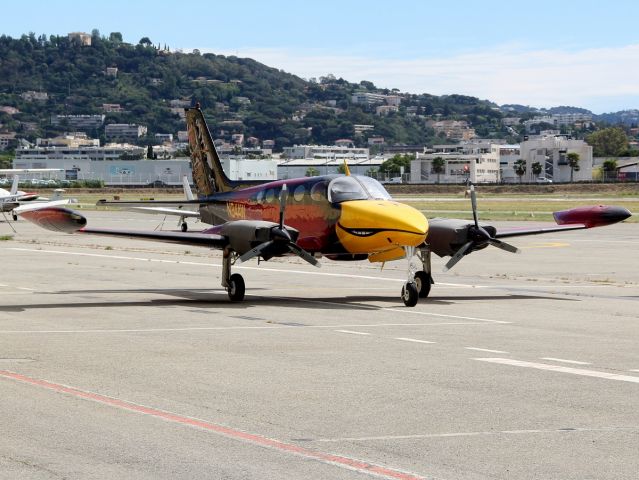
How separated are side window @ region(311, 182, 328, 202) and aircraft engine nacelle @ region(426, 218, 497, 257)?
9.62 feet

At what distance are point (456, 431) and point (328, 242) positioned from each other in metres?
15.9

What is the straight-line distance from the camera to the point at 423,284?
28.0 metres

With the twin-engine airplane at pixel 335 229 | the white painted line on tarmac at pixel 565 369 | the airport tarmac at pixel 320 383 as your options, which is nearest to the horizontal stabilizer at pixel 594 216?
the twin-engine airplane at pixel 335 229

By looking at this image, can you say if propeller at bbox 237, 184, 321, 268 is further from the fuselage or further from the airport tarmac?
the airport tarmac

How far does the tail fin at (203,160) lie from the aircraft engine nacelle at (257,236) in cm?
628

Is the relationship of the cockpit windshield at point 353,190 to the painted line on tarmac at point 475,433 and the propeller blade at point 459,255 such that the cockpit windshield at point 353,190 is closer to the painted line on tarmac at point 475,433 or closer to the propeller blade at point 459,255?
the propeller blade at point 459,255

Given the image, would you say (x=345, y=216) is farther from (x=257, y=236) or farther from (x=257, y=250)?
(x=257, y=250)

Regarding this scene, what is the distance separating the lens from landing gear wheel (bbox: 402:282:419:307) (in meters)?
25.7

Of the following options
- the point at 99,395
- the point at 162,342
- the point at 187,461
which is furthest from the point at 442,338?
the point at 187,461

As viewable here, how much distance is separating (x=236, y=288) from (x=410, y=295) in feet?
15.2

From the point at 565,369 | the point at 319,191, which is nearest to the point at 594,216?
the point at 319,191

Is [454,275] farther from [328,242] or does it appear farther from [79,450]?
[79,450]

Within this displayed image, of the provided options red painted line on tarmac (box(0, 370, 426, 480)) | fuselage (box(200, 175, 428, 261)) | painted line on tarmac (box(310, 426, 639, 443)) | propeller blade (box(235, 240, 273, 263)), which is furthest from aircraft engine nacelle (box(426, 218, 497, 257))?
painted line on tarmac (box(310, 426, 639, 443))

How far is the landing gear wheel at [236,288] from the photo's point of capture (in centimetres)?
2758
